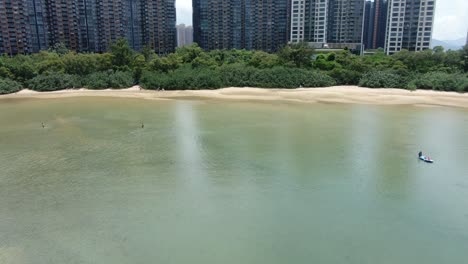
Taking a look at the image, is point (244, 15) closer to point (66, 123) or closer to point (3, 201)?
point (66, 123)

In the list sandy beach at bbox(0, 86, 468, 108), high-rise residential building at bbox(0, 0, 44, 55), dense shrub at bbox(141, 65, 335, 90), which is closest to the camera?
sandy beach at bbox(0, 86, 468, 108)

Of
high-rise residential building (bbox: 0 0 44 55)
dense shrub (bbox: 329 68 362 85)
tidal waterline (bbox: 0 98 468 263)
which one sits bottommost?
tidal waterline (bbox: 0 98 468 263)

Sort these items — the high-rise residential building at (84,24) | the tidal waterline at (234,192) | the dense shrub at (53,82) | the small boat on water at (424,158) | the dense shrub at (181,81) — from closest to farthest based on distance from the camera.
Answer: the tidal waterline at (234,192)
the small boat on water at (424,158)
the dense shrub at (53,82)
the dense shrub at (181,81)
the high-rise residential building at (84,24)

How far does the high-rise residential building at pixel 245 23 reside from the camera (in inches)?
3307

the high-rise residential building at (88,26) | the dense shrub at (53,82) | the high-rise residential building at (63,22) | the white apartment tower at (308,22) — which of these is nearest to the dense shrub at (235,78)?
A: the dense shrub at (53,82)

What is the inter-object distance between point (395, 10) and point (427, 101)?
4242 cm

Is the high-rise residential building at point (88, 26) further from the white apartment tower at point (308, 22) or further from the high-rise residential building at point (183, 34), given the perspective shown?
the high-rise residential building at point (183, 34)

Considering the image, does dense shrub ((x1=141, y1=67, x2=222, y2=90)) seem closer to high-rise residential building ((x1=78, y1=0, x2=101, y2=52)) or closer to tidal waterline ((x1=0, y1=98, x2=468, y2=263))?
tidal waterline ((x1=0, y1=98, x2=468, y2=263))

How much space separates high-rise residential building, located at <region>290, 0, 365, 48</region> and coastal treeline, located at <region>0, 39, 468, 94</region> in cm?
3113

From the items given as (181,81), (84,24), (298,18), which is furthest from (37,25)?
(298,18)

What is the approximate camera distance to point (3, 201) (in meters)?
14.6

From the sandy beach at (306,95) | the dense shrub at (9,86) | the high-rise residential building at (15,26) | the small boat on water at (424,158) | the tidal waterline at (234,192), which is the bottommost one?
the tidal waterline at (234,192)

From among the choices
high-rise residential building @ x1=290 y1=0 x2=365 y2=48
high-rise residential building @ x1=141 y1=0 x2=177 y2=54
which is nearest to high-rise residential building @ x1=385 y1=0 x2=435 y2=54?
high-rise residential building @ x1=290 y1=0 x2=365 y2=48

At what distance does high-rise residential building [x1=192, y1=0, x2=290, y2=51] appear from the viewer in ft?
276
